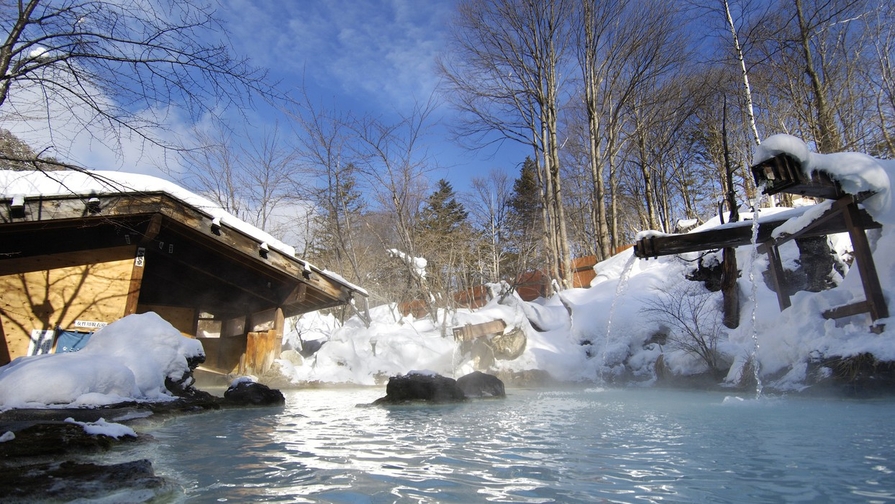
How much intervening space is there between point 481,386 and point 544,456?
535cm

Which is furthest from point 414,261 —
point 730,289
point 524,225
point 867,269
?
point 524,225

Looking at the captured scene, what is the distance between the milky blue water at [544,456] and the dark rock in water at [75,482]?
0.60ft

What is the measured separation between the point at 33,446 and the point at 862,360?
28.1 ft

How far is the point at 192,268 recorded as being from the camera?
38.1 ft

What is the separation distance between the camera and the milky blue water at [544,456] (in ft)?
7.67

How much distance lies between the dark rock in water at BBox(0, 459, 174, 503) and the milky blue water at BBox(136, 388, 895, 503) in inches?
7.2

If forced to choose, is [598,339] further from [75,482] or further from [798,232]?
[75,482]

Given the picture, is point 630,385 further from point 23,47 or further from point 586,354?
point 23,47

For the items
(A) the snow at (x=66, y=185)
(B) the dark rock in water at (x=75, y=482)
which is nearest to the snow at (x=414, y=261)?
(A) the snow at (x=66, y=185)

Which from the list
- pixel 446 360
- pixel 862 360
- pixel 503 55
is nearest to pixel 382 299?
pixel 446 360

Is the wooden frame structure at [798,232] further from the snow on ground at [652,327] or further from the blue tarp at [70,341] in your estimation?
the blue tarp at [70,341]

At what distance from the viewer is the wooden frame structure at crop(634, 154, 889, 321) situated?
19.8 feet

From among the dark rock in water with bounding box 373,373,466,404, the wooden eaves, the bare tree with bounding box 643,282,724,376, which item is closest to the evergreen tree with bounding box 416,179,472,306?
the wooden eaves

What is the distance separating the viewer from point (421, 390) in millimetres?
7586
